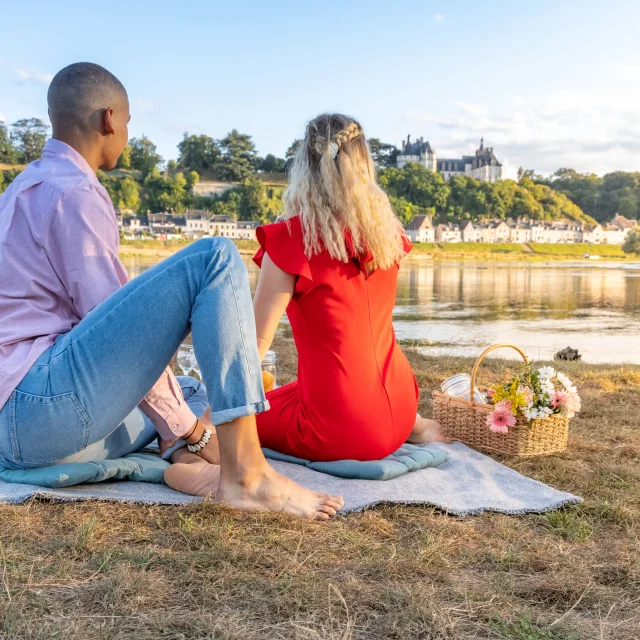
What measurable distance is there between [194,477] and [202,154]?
9208 centimetres

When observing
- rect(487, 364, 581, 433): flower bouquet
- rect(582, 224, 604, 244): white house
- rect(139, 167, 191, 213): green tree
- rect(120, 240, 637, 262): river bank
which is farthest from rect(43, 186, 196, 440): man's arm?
rect(582, 224, 604, 244): white house

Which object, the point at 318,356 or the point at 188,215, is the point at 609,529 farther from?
the point at 188,215

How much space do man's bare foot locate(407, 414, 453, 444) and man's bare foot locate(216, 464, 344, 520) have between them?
103cm

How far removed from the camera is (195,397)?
252 cm

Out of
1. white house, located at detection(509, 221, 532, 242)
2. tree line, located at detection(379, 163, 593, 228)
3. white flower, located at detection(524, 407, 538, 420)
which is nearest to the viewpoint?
white flower, located at detection(524, 407, 538, 420)

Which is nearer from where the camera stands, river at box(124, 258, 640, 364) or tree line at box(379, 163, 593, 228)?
river at box(124, 258, 640, 364)

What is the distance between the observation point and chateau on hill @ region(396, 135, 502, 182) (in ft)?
327

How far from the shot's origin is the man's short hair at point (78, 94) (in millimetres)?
1947

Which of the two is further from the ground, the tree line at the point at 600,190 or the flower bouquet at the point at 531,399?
the tree line at the point at 600,190

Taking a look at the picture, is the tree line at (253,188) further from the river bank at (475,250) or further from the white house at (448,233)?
the river bank at (475,250)

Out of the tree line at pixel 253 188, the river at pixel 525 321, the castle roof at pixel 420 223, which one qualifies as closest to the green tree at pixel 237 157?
the tree line at pixel 253 188

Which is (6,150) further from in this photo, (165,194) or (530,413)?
(530,413)

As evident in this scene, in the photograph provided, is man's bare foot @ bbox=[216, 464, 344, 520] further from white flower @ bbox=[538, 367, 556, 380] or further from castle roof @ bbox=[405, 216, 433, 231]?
castle roof @ bbox=[405, 216, 433, 231]

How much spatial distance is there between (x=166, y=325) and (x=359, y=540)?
2.31ft
